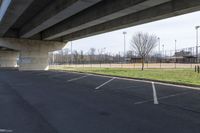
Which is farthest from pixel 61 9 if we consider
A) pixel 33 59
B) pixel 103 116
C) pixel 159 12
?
pixel 33 59

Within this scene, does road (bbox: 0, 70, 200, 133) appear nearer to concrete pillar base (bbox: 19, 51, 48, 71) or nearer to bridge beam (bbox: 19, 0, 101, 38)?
bridge beam (bbox: 19, 0, 101, 38)

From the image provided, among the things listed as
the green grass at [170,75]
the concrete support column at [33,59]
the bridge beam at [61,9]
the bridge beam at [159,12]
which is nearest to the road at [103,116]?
the bridge beam at [159,12]

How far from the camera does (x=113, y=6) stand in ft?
59.5

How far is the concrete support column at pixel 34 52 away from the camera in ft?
137

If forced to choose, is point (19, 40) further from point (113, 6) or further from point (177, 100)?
point (177, 100)

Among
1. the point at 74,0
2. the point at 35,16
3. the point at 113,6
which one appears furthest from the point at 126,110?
the point at 35,16

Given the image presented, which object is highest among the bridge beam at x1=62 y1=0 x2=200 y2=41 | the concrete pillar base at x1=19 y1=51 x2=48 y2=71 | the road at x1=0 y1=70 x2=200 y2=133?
the bridge beam at x1=62 y1=0 x2=200 y2=41

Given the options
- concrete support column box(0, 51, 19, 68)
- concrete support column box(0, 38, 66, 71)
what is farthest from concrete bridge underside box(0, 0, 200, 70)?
concrete support column box(0, 51, 19, 68)

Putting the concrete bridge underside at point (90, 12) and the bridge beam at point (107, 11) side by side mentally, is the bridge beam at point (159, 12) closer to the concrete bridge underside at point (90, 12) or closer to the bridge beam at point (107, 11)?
the concrete bridge underside at point (90, 12)

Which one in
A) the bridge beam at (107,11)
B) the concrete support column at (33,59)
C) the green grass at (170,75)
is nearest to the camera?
the bridge beam at (107,11)

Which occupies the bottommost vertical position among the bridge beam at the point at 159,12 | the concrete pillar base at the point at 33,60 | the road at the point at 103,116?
the road at the point at 103,116

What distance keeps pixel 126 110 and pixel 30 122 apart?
128 inches

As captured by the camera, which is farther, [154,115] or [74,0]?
[74,0]

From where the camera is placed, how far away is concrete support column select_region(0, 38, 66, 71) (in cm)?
4171
